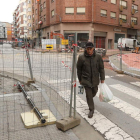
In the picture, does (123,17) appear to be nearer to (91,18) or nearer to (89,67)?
(91,18)

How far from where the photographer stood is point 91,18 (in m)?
29.4

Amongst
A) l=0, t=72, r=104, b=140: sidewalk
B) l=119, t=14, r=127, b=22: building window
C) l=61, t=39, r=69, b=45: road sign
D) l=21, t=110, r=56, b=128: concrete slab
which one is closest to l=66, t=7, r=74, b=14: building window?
l=119, t=14, r=127, b=22: building window

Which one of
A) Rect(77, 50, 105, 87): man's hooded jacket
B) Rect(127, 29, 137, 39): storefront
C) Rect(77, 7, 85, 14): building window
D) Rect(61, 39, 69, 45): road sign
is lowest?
Rect(77, 50, 105, 87): man's hooded jacket

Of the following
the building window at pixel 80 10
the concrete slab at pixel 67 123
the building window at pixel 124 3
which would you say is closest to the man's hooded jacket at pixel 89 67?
the concrete slab at pixel 67 123

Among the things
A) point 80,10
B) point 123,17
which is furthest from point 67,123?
point 123,17

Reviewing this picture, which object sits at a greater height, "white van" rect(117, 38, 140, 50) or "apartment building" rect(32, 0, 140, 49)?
"apartment building" rect(32, 0, 140, 49)

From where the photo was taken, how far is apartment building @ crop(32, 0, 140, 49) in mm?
29375

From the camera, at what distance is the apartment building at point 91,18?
96.4 feet

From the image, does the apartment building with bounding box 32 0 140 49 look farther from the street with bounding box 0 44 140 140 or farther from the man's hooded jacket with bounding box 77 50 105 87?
the man's hooded jacket with bounding box 77 50 105 87

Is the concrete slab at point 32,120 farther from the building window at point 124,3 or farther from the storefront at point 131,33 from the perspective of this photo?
the storefront at point 131,33

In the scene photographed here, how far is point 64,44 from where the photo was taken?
4.22 metres

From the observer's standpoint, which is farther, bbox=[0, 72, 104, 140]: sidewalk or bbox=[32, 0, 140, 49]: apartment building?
bbox=[32, 0, 140, 49]: apartment building

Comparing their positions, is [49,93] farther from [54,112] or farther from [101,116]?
[101,116]

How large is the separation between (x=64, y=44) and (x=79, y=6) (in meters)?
27.1
